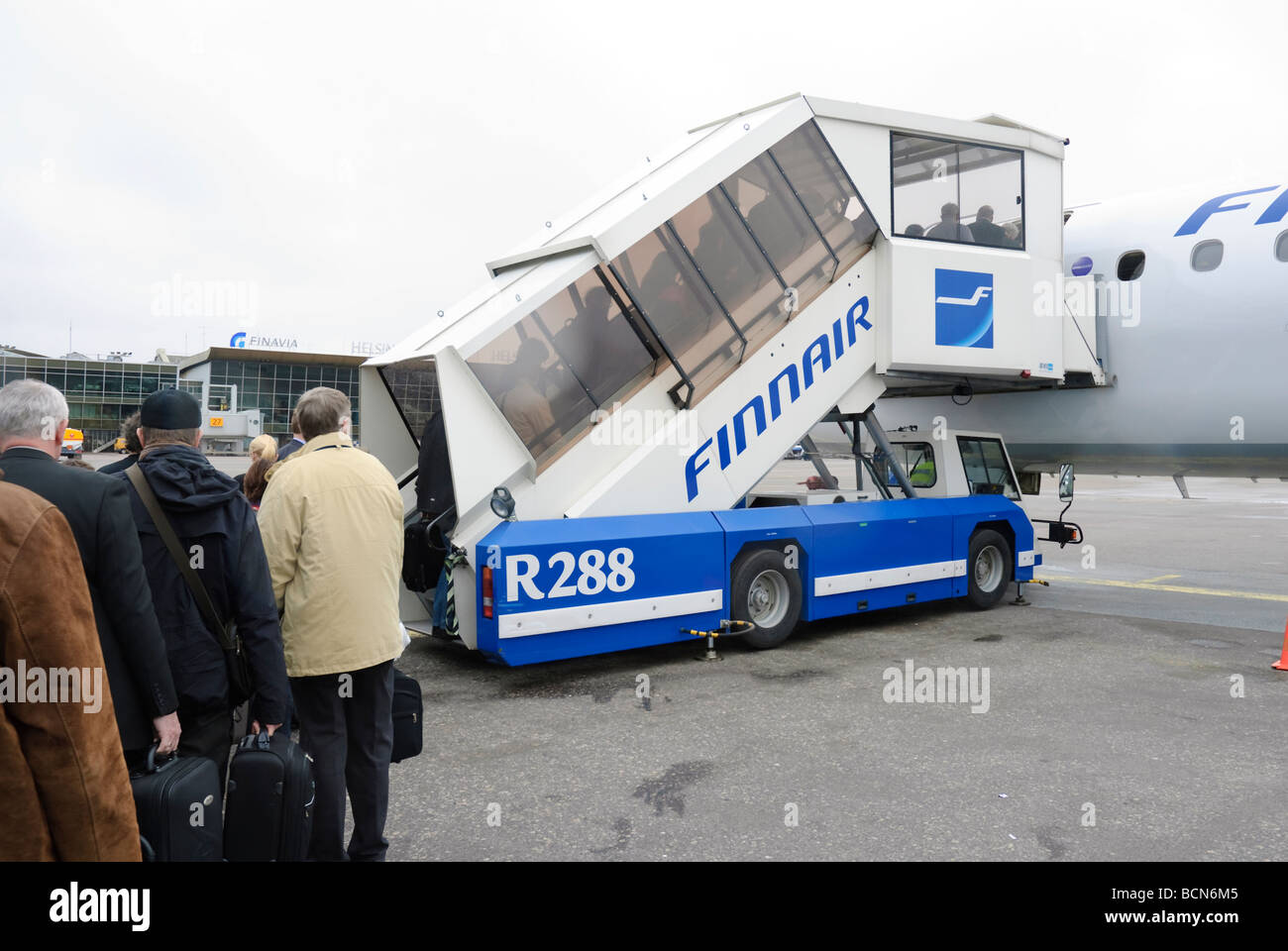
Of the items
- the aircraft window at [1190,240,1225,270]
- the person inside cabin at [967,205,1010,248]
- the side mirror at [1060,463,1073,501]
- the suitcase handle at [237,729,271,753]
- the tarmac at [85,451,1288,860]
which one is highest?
the person inside cabin at [967,205,1010,248]

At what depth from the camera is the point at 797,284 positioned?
7848 mm

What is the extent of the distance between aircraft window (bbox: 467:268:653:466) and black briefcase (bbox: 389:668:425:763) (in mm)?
2923

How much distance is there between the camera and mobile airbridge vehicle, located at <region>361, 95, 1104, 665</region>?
643cm

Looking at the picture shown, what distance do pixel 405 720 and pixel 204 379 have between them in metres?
77.6

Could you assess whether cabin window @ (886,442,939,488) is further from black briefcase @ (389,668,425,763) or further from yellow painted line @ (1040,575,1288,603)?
black briefcase @ (389,668,425,763)

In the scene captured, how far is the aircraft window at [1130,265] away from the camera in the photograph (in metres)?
9.63

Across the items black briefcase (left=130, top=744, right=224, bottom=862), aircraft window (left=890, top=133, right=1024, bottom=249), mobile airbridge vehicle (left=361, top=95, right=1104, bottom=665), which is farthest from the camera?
aircraft window (left=890, top=133, right=1024, bottom=249)

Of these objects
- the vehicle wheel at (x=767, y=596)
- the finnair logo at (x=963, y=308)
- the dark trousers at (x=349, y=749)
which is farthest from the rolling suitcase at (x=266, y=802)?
the finnair logo at (x=963, y=308)

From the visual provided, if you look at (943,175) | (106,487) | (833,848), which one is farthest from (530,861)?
(943,175)

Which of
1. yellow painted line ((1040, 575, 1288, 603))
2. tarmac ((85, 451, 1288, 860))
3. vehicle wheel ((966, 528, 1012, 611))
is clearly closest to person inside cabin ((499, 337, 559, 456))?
tarmac ((85, 451, 1288, 860))

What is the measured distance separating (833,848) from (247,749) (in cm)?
240

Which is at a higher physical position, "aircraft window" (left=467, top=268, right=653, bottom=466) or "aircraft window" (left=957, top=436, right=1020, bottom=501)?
"aircraft window" (left=467, top=268, right=653, bottom=466)

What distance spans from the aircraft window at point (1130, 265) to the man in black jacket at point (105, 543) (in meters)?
10.0
